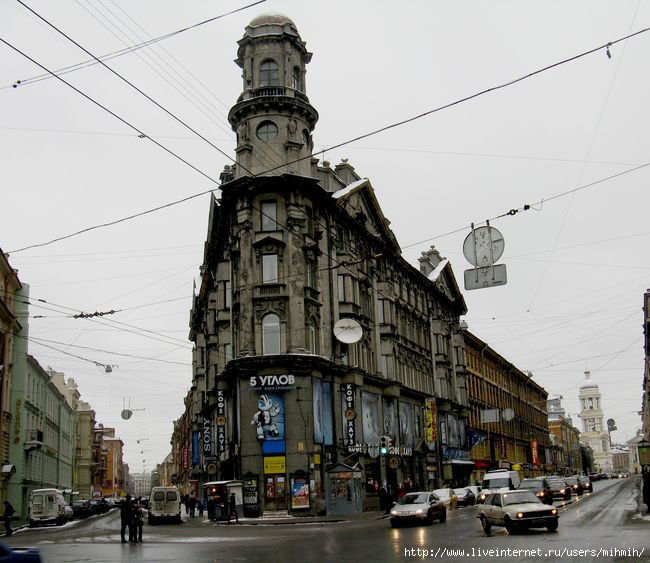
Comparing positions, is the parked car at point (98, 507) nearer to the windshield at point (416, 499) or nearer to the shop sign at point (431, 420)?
the shop sign at point (431, 420)

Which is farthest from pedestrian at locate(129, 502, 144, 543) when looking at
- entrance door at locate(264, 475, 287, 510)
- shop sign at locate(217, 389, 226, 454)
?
shop sign at locate(217, 389, 226, 454)

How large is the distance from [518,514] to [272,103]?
3204 cm

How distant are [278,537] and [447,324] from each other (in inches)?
2054

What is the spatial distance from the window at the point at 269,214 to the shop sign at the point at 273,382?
29.0ft

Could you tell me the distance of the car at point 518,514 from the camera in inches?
958

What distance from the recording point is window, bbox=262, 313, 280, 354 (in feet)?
151

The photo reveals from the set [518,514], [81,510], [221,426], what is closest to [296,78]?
[221,426]

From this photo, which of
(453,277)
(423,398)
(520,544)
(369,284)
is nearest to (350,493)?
(369,284)

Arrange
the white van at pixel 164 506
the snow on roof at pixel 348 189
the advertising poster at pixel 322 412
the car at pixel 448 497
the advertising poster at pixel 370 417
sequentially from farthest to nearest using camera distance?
1. the snow on roof at pixel 348 189
2. the advertising poster at pixel 370 417
3. the white van at pixel 164 506
4. the car at pixel 448 497
5. the advertising poster at pixel 322 412

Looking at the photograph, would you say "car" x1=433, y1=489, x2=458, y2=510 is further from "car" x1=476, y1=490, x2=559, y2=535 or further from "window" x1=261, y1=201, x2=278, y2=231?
"car" x1=476, y1=490, x2=559, y2=535

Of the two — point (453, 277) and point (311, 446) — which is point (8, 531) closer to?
point (311, 446)

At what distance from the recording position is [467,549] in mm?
20000

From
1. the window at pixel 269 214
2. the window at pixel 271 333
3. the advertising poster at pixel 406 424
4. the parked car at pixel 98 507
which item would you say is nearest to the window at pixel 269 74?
the window at pixel 269 214

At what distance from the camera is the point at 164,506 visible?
Result: 1843 inches
